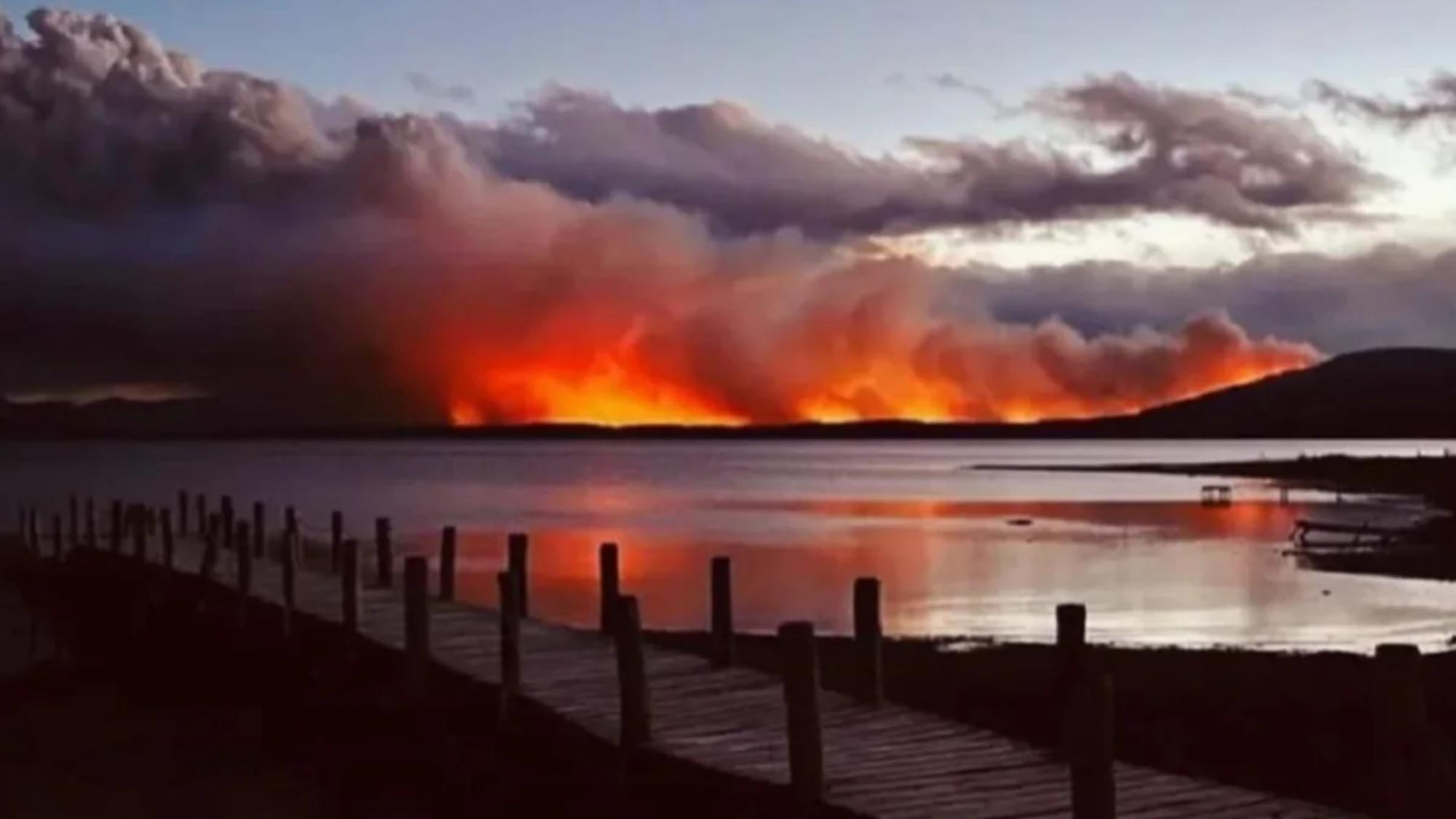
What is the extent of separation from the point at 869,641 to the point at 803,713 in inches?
160

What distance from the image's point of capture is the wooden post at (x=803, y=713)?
36.4ft

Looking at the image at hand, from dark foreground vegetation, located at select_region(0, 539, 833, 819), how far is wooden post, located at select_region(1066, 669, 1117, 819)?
2.36 meters

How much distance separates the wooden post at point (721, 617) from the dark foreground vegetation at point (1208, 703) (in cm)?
222

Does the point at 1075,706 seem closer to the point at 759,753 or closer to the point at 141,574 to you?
the point at 759,753

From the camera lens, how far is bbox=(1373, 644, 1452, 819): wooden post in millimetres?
9703

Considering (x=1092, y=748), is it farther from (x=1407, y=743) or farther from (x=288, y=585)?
(x=288, y=585)

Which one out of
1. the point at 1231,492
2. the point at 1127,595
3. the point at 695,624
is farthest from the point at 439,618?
the point at 1231,492

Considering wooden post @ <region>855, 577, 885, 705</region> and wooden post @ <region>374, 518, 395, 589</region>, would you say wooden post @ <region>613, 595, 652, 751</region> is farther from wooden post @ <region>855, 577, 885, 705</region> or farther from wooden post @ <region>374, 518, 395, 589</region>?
wooden post @ <region>374, 518, 395, 589</region>

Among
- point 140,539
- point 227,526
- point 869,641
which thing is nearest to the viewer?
point 869,641

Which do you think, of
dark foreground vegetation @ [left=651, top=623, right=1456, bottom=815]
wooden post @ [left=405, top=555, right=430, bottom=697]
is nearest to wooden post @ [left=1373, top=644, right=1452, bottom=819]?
dark foreground vegetation @ [left=651, top=623, right=1456, bottom=815]

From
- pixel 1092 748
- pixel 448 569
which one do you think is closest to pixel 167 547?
pixel 448 569

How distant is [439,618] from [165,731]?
431 cm

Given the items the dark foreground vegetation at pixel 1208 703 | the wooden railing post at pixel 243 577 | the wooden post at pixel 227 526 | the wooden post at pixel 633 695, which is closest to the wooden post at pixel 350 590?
the wooden railing post at pixel 243 577

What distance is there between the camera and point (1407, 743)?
9766mm
